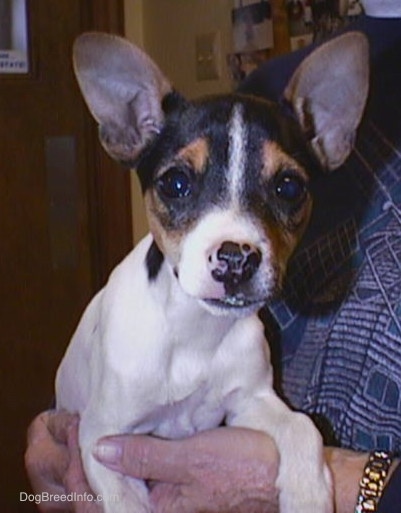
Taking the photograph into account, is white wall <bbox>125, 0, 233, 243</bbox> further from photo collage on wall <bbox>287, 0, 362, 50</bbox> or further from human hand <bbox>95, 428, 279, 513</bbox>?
human hand <bbox>95, 428, 279, 513</bbox>

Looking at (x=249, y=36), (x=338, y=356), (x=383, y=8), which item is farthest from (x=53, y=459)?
(x=249, y=36)

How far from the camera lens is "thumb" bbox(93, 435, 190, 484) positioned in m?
1.19

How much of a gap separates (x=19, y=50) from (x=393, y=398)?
1.67 meters

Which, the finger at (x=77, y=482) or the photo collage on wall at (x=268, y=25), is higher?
the photo collage on wall at (x=268, y=25)

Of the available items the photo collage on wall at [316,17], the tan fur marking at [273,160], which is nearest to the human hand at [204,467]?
the tan fur marking at [273,160]

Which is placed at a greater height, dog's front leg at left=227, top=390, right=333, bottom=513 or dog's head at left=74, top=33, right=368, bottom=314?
dog's head at left=74, top=33, right=368, bottom=314

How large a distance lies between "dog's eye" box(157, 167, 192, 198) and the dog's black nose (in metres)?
0.14

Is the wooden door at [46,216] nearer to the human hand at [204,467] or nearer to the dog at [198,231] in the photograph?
the dog at [198,231]

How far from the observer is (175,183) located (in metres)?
1.13

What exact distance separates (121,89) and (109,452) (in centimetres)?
44

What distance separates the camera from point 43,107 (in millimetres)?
2533

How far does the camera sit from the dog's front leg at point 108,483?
1.20 m

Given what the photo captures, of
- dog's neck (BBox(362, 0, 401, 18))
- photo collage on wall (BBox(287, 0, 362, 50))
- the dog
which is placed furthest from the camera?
photo collage on wall (BBox(287, 0, 362, 50))

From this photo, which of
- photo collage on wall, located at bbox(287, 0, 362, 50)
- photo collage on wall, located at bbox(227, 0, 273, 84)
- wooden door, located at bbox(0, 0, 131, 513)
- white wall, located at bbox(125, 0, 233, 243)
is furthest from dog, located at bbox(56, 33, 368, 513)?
wooden door, located at bbox(0, 0, 131, 513)
